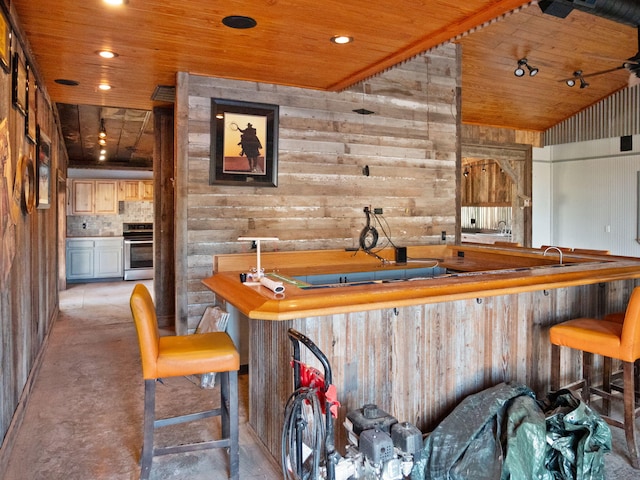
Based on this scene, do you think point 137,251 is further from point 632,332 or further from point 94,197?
point 632,332

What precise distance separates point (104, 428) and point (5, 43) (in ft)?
7.94

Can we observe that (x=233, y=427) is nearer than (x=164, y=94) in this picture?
Yes

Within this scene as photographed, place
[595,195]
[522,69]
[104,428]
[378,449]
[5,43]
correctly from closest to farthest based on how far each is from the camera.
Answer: [378,449] → [5,43] → [104,428] → [522,69] → [595,195]

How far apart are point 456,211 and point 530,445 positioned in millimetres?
4119

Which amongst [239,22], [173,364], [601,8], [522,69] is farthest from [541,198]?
[173,364]

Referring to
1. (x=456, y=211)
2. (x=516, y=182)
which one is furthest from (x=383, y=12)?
(x=516, y=182)

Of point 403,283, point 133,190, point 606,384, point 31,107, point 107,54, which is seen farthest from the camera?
point 133,190

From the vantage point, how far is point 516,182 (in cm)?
940

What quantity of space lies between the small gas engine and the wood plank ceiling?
2.37 m

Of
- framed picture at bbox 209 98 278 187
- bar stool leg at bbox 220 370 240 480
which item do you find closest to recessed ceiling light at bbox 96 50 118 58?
framed picture at bbox 209 98 278 187

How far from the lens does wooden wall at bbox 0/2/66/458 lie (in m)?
2.62

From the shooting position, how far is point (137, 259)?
10.4 meters

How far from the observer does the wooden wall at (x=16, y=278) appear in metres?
2.62

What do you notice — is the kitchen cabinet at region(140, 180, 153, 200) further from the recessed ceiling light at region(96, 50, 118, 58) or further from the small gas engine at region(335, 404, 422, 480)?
the small gas engine at region(335, 404, 422, 480)
